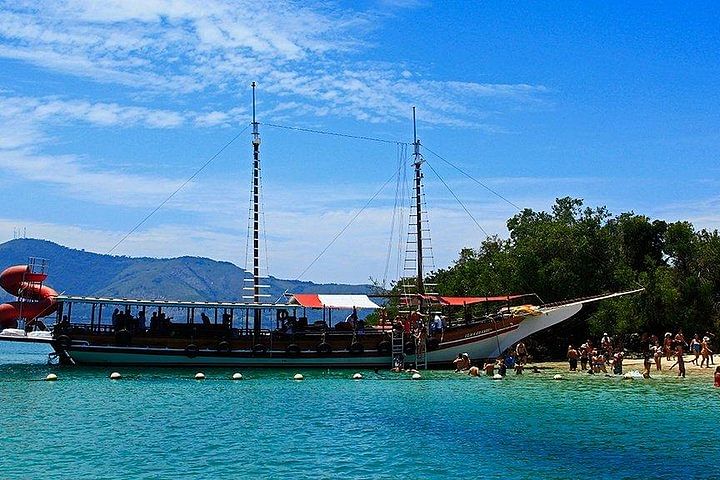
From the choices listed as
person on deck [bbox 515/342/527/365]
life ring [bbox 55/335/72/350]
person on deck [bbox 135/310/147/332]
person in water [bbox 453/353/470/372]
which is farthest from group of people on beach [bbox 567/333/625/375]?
life ring [bbox 55/335/72/350]

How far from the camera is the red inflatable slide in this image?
4969cm

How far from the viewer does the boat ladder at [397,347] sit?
47.1 meters

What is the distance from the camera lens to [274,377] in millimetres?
42812

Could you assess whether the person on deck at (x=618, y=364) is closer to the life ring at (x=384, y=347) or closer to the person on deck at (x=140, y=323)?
the life ring at (x=384, y=347)

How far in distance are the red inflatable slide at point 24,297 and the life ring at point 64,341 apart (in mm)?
3429

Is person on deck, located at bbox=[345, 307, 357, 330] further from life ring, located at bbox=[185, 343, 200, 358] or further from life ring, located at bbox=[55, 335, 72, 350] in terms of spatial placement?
life ring, located at bbox=[55, 335, 72, 350]

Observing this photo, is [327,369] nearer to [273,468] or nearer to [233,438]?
[233,438]

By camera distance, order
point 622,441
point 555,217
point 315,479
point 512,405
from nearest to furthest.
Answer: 1. point 315,479
2. point 622,441
3. point 512,405
4. point 555,217

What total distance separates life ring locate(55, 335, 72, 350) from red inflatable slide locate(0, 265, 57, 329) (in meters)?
3.43

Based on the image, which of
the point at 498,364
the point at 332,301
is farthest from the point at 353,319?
the point at 498,364

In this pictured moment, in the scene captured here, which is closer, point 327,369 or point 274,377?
point 274,377

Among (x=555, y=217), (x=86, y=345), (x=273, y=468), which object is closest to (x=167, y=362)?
(x=86, y=345)

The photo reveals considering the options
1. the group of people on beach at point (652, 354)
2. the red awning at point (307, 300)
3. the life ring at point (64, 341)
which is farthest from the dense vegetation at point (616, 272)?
the life ring at point (64, 341)

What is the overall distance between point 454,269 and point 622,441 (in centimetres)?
5372
